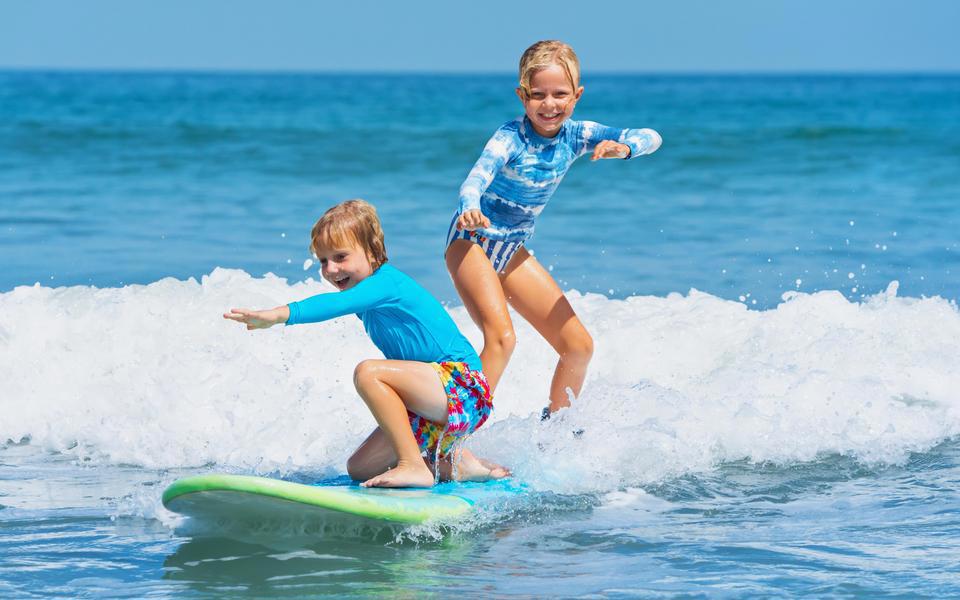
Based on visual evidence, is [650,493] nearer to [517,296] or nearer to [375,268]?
[517,296]

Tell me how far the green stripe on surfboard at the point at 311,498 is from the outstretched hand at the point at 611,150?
157 centimetres

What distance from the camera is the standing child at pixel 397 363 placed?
4.47 m

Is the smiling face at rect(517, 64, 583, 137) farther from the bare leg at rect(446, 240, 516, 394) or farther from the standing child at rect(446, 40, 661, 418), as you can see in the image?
the bare leg at rect(446, 240, 516, 394)

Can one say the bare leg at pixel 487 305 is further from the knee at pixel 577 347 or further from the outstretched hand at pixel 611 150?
the outstretched hand at pixel 611 150

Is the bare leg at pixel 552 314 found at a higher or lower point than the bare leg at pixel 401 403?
higher

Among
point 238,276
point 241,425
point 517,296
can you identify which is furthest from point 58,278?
point 517,296

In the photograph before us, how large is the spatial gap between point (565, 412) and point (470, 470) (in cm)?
67

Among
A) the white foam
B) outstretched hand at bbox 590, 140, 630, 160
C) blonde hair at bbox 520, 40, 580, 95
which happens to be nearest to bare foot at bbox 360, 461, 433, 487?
the white foam

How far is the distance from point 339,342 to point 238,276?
1374mm

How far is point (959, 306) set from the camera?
880 cm

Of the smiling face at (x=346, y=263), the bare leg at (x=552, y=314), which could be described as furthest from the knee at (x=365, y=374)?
the bare leg at (x=552, y=314)

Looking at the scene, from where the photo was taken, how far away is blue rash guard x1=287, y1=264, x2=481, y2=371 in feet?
14.6

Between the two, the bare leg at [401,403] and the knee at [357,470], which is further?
the knee at [357,470]

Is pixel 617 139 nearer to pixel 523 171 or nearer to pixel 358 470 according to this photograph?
pixel 523 171
